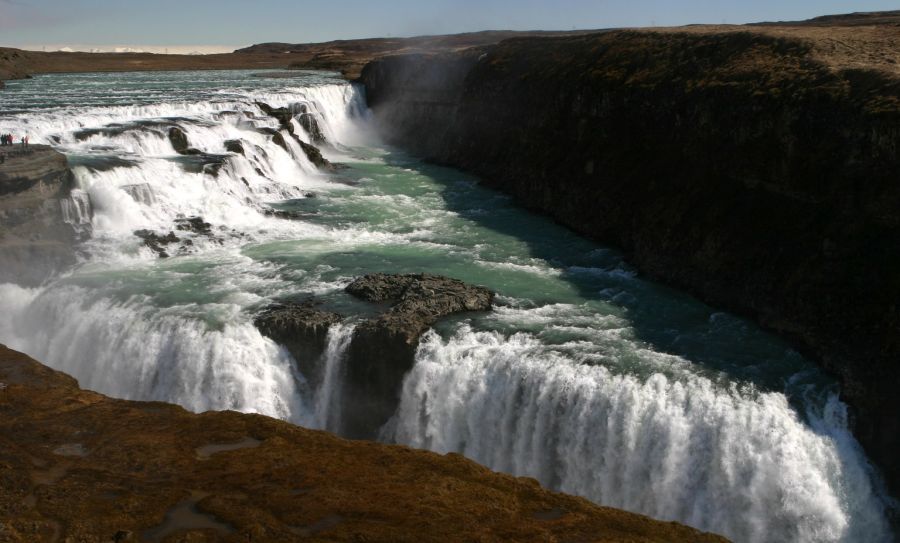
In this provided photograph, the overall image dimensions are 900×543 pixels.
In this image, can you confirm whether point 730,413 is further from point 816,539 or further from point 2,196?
point 2,196

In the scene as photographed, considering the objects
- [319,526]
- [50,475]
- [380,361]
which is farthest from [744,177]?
[50,475]

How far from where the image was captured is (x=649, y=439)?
54.9ft

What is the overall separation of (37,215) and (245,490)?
17.2 metres

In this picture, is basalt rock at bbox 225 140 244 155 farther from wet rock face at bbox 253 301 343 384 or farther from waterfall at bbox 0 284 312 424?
wet rock face at bbox 253 301 343 384

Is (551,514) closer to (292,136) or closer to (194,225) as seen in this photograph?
(194,225)

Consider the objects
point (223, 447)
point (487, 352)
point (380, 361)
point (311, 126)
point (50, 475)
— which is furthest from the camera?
point (311, 126)

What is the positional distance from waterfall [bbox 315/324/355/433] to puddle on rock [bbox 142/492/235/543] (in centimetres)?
770

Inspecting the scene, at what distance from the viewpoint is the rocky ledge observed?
11484 mm

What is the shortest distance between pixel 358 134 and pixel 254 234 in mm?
29295

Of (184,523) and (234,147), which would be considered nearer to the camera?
(184,523)

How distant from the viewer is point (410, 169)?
149 ft

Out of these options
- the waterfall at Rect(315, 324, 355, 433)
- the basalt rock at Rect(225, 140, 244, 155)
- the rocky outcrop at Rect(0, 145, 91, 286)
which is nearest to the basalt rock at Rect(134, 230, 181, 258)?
the rocky outcrop at Rect(0, 145, 91, 286)

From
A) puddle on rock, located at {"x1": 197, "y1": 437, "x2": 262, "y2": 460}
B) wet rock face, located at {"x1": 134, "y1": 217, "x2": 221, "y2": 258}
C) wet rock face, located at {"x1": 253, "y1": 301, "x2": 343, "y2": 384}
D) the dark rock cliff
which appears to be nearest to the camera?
puddle on rock, located at {"x1": 197, "y1": 437, "x2": 262, "y2": 460}

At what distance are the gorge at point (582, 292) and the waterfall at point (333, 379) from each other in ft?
0.22
